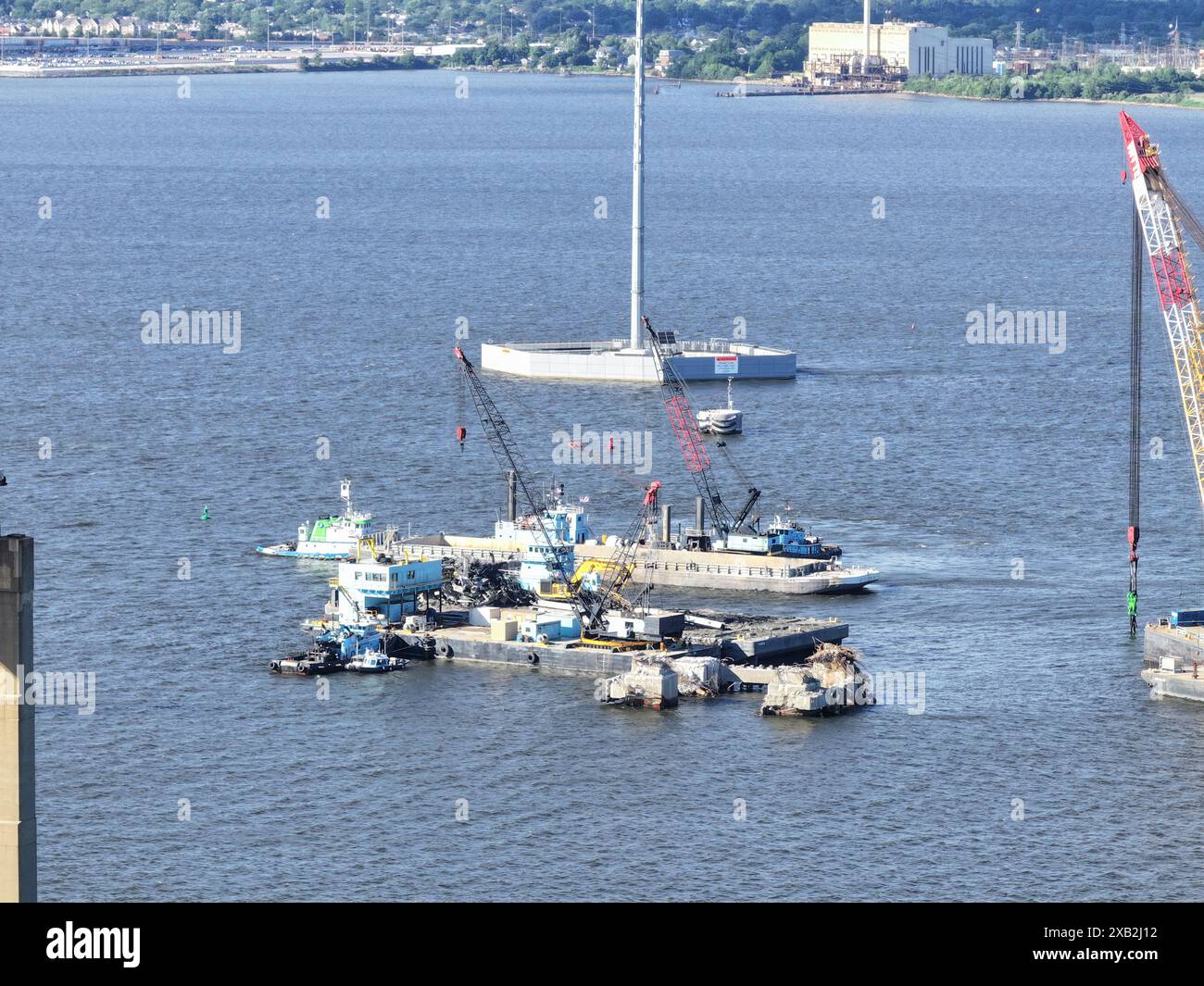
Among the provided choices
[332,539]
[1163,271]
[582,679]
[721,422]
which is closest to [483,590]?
[582,679]

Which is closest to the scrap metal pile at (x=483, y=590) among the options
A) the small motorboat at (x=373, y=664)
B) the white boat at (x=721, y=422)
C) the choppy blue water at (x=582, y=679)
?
the choppy blue water at (x=582, y=679)

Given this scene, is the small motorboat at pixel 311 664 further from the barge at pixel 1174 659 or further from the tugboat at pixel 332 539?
the barge at pixel 1174 659

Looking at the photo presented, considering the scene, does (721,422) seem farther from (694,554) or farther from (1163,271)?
(1163,271)
